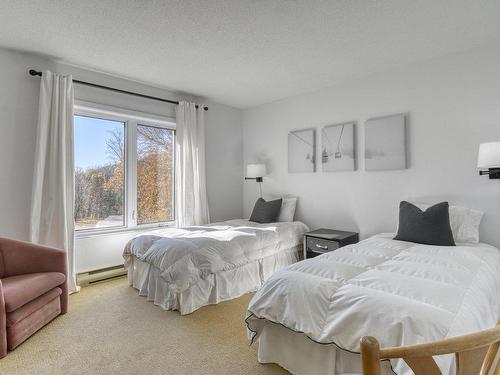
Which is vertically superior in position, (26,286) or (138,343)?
(26,286)

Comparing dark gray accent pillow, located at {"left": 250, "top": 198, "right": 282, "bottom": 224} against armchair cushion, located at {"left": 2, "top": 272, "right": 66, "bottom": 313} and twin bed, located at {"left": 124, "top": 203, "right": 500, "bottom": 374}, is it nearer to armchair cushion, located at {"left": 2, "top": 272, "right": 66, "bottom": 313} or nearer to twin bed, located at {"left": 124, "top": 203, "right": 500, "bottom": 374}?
twin bed, located at {"left": 124, "top": 203, "right": 500, "bottom": 374}

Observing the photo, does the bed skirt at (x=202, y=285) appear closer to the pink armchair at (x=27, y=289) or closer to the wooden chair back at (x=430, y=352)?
the pink armchair at (x=27, y=289)

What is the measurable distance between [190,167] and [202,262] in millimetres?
1966

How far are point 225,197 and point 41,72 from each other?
2994mm

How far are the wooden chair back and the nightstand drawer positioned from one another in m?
2.57

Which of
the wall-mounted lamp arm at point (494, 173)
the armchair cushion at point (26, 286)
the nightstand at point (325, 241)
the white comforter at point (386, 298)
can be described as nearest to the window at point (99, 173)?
the armchair cushion at point (26, 286)

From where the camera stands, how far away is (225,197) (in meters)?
4.93

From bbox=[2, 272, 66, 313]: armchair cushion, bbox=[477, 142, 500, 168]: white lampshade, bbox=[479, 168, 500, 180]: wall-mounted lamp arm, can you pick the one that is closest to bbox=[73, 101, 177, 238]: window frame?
bbox=[2, 272, 66, 313]: armchair cushion

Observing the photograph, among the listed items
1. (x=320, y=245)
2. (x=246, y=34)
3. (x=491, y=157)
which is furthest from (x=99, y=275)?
(x=491, y=157)

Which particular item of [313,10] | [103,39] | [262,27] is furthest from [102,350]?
[313,10]

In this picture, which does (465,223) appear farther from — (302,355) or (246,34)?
(246,34)

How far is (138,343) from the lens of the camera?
220 centimetres

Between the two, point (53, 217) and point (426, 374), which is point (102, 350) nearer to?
point (53, 217)

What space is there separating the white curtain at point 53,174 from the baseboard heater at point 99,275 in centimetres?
20
